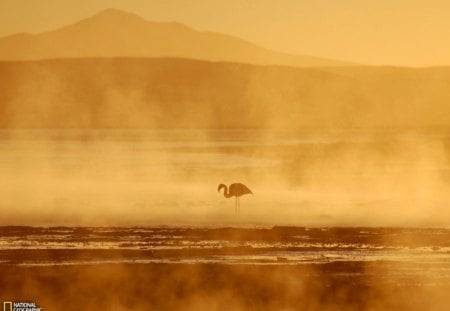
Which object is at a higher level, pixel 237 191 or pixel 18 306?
pixel 237 191

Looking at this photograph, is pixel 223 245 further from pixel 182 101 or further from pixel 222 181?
pixel 182 101

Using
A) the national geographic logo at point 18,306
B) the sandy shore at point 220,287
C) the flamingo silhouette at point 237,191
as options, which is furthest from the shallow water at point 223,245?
the flamingo silhouette at point 237,191

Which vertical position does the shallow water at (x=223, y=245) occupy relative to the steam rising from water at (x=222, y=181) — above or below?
below

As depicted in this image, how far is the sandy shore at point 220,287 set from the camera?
7.00 meters

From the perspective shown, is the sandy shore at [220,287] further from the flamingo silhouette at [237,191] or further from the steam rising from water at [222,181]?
the flamingo silhouette at [237,191]

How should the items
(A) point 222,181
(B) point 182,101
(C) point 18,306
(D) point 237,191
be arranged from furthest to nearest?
(B) point 182,101
(A) point 222,181
(D) point 237,191
(C) point 18,306

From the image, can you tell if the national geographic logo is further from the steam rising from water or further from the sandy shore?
the steam rising from water

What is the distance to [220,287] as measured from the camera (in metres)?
7.39

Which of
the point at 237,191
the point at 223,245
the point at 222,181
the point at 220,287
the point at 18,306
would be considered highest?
the point at 222,181

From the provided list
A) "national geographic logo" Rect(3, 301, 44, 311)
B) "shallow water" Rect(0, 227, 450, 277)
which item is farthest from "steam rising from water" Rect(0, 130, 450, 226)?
"national geographic logo" Rect(3, 301, 44, 311)

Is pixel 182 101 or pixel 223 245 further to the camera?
pixel 182 101

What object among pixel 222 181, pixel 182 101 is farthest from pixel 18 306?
pixel 182 101

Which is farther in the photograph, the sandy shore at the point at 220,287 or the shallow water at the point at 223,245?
the shallow water at the point at 223,245

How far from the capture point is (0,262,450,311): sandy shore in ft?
23.0
